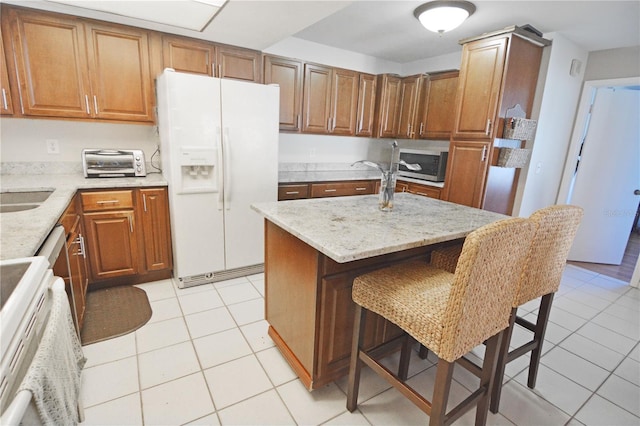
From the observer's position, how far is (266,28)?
8.16ft

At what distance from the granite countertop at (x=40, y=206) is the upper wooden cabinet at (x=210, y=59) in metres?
1.04

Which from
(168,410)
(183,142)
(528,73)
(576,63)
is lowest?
(168,410)

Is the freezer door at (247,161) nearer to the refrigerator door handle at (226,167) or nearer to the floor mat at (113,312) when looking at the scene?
the refrigerator door handle at (226,167)

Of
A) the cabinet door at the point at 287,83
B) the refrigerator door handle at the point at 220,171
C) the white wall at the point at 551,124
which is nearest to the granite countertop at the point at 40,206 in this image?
the refrigerator door handle at the point at 220,171

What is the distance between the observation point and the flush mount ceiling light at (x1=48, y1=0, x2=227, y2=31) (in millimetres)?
2090

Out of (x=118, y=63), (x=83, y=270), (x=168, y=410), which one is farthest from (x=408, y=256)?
(x=118, y=63)

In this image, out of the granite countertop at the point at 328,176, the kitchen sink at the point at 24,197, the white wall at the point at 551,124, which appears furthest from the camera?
the granite countertop at the point at 328,176

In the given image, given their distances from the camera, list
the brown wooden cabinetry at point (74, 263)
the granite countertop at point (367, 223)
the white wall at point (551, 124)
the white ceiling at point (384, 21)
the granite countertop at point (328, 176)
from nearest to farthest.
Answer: the granite countertop at point (367, 223) → the brown wooden cabinetry at point (74, 263) → the white ceiling at point (384, 21) → the white wall at point (551, 124) → the granite countertop at point (328, 176)

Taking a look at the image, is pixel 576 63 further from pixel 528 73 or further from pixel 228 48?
pixel 228 48

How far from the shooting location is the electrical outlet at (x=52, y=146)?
8.81 ft

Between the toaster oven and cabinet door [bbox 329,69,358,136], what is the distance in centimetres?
212

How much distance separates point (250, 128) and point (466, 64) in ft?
7.15

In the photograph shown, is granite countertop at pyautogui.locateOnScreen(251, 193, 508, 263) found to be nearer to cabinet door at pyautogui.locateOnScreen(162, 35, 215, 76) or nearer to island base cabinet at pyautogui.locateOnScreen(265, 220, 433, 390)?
island base cabinet at pyautogui.locateOnScreen(265, 220, 433, 390)

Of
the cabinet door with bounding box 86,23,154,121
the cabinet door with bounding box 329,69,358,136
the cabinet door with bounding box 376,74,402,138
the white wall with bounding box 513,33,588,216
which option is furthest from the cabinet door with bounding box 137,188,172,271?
the white wall with bounding box 513,33,588,216
